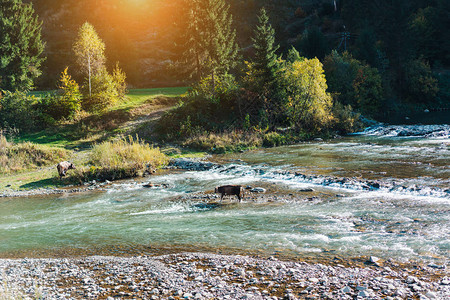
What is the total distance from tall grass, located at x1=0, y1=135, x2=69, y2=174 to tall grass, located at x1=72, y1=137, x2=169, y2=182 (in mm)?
4447

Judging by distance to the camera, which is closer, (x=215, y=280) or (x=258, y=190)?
(x=215, y=280)

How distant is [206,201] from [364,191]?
7.00 m

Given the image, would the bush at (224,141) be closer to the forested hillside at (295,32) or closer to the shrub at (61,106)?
the shrub at (61,106)

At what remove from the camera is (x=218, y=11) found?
4444 cm

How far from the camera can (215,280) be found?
7.91 metres

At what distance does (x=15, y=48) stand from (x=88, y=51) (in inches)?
379

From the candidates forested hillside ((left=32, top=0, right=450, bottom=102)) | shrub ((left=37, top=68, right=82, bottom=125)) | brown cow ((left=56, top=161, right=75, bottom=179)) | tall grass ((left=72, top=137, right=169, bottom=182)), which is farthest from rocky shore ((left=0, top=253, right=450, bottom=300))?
forested hillside ((left=32, top=0, right=450, bottom=102))

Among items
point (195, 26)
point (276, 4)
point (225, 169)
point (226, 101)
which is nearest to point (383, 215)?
point (225, 169)

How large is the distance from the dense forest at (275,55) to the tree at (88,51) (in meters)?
2.00

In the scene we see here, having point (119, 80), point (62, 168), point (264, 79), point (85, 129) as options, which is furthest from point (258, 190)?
point (119, 80)

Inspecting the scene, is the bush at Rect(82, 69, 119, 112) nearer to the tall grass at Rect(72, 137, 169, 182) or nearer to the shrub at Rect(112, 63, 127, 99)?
the shrub at Rect(112, 63, 127, 99)

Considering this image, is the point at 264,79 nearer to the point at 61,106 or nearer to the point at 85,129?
the point at 85,129

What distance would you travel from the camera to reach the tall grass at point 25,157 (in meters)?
23.5

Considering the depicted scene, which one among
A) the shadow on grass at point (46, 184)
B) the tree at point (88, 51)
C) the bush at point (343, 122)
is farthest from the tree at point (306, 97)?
the shadow on grass at point (46, 184)
